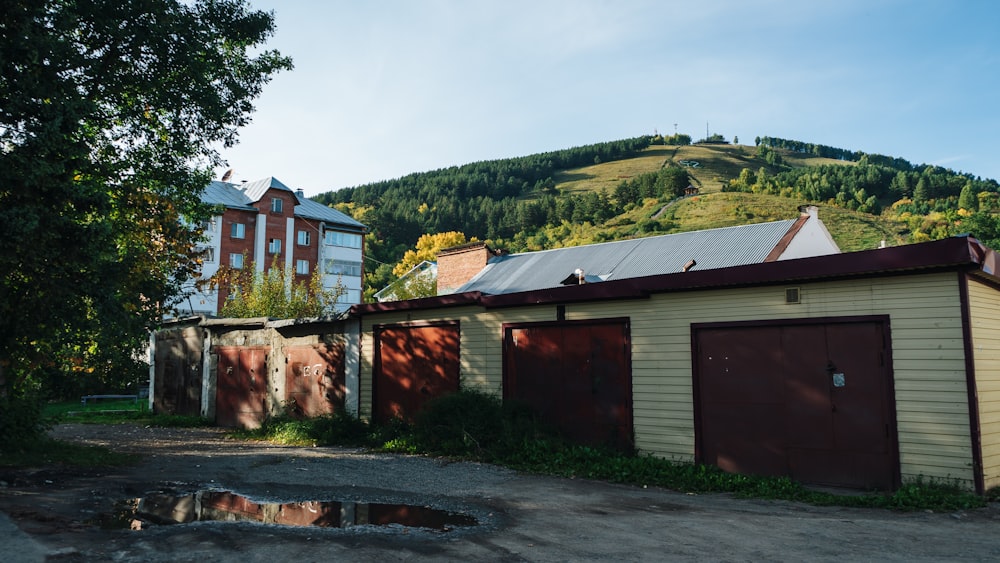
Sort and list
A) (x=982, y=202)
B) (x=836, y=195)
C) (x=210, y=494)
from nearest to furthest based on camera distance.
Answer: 1. (x=210, y=494)
2. (x=982, y=202)
3. (x=836, y=195)

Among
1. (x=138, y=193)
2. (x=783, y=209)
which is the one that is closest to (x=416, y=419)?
(x=138, y=193)

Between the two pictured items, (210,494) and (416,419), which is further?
(416,419)

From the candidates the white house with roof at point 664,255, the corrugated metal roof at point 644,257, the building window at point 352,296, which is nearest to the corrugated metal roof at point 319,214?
the building window at point 352,296

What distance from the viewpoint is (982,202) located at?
3155 inches

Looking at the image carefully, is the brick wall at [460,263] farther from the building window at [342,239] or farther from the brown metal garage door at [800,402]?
the brown metal garage door at [800,402]

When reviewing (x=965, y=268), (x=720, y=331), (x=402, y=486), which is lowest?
(x=402, y=486)

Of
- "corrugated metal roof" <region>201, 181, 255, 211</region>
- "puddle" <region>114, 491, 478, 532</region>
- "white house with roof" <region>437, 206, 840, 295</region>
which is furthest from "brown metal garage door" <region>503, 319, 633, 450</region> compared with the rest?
"corrugated metal roof" <region>201, 181, 255, 211</region>

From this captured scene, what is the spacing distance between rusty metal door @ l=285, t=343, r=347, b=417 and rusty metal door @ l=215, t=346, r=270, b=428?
1.26m

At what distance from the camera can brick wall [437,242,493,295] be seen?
36750 mm

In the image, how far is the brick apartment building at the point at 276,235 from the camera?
51125 mm

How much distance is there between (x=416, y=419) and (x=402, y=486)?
3.97m

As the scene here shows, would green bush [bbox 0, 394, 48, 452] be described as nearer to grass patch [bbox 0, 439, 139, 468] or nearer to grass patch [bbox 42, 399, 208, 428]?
grass patch [bbox 0, 439, 139, 468]

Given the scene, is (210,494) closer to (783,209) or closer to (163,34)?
(163,34)

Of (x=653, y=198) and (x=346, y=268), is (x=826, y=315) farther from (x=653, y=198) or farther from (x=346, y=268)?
(x=653, y=198)
